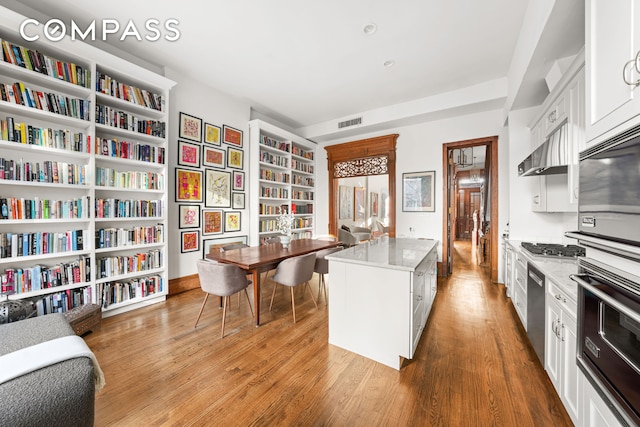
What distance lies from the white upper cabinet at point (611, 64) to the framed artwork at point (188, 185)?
4245 mm

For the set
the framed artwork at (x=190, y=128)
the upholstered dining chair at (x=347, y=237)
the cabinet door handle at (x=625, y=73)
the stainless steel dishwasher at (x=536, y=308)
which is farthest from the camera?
the upholstered dining chair at (x=347, y=237)

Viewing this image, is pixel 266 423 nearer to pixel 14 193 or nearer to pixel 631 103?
pixel 631 103

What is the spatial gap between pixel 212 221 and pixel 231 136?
1.59 meters

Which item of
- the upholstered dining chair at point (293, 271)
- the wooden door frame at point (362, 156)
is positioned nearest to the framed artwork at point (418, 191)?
the wooden door frame at point (362, 156)

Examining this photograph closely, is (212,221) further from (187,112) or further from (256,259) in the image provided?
(256,259)

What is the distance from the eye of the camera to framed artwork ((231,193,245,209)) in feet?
14.7

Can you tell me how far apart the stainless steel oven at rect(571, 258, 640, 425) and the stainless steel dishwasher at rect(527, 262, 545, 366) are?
2.93 ft

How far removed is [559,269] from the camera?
181 cm

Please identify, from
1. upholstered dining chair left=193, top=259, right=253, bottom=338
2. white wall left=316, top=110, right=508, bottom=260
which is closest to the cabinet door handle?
upholstered dining chair left=193, top=259, right=253, bottom=338

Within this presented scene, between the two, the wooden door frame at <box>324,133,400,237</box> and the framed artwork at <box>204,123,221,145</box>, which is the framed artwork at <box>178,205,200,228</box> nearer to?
the framed artwork at <box>204,123,221,145</box>

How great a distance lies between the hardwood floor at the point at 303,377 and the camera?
149 centimetres

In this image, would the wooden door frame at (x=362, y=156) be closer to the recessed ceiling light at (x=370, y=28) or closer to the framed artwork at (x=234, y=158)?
the framed artwork at (x=234, y=158)

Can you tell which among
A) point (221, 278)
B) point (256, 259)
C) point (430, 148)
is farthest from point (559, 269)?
point (430, 148)

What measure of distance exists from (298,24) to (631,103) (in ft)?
9.35
